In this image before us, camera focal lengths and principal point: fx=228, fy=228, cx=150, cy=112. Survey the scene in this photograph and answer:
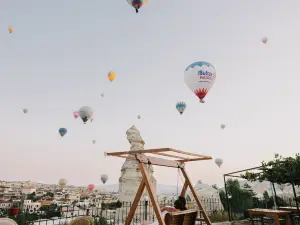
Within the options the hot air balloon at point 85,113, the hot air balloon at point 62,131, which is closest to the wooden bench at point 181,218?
the hot air balloon at point 85,113

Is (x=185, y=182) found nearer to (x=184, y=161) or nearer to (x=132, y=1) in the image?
(x=184, y=161)

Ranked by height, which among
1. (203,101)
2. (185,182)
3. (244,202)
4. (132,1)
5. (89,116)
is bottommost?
(244,202)

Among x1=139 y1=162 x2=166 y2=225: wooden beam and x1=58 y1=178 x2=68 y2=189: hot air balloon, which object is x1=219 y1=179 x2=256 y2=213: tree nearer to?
x1=139 y1=162 x2=166 y2=225: wooden beam

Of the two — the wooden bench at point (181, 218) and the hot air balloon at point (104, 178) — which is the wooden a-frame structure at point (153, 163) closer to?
the wooden bench at point (181, 218)

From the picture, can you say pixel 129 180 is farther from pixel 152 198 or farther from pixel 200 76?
pixel 152 198

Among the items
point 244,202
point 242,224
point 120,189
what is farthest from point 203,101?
point 244,202
